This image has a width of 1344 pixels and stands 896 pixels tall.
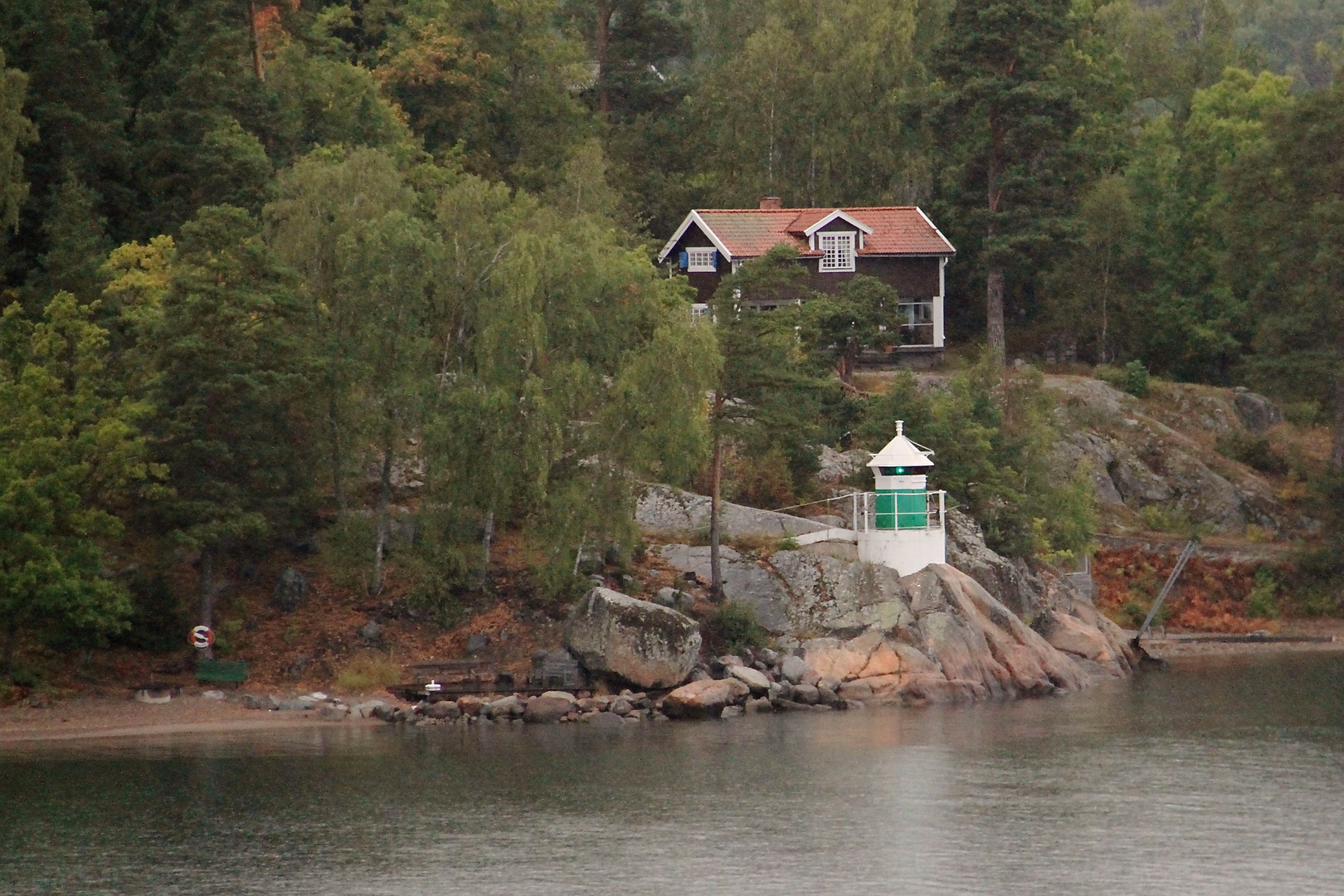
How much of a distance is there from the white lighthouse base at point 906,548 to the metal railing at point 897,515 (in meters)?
0.16

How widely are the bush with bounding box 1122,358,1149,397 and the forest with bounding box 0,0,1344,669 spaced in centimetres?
342

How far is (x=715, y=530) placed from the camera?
44.5m

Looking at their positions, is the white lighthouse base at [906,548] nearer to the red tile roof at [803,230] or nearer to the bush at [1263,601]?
the bush at [1263,601]

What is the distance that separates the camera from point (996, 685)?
45.4 meters

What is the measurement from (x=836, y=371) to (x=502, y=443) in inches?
861

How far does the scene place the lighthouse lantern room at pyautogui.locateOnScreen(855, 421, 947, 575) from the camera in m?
45.7

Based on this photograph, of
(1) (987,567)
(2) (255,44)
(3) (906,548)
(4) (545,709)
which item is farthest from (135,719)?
(2) (255,44)

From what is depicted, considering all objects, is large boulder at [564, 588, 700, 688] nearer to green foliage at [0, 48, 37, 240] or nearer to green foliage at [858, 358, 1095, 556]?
green foliage at [858, 358, 1095, 556]

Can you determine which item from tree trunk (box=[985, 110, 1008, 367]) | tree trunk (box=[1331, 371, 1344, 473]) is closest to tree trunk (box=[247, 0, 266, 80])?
tree trunk (box=[985, 110, 1008, 367])

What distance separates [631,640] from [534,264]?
8835 millimetres

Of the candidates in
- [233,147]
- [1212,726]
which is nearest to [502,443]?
[233,147]

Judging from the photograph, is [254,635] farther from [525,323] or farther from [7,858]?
[7,858]

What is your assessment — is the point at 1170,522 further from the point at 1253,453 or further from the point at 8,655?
the point at 8,655

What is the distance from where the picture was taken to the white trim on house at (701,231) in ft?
213
